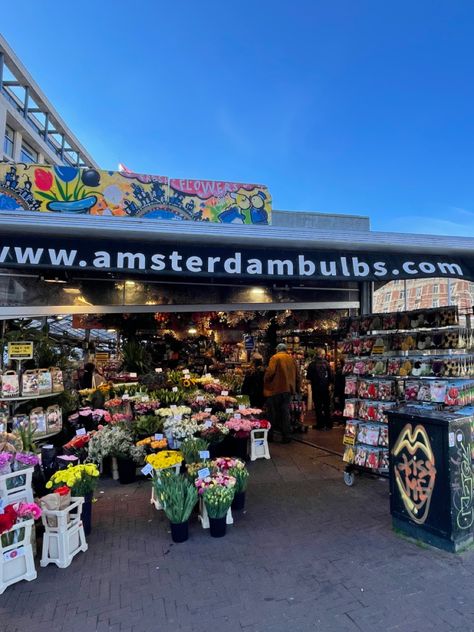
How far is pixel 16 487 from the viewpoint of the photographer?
11.8 feet

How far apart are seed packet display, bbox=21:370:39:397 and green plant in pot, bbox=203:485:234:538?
114 inches

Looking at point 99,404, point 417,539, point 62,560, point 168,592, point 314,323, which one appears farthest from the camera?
point 314,323

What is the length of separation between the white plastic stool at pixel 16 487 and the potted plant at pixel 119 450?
1.40 metres

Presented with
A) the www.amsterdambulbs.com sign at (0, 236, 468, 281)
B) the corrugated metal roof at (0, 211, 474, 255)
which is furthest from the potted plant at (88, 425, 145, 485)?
the corrugated metal roof at (0, 211, 474, 255)

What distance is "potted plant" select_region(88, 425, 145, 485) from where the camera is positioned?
16.6 ft

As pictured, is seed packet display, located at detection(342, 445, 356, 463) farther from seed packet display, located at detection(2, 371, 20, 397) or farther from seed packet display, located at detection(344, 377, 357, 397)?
seed packet display, located at detection(2, 371, 20, 397)

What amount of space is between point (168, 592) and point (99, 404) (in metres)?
4.39

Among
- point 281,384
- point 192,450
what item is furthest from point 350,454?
point 281,384

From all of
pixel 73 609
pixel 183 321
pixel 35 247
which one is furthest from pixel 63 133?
pixel 73 609

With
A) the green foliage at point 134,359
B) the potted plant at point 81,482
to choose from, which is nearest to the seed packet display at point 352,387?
the potted plant at point 81,482

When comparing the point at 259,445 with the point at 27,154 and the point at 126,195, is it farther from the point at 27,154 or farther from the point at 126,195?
the point at 27,154

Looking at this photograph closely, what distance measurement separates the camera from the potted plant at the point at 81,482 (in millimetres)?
3609

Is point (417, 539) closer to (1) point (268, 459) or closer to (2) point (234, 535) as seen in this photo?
(2) point (234, 535)

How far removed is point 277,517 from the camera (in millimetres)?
4121
